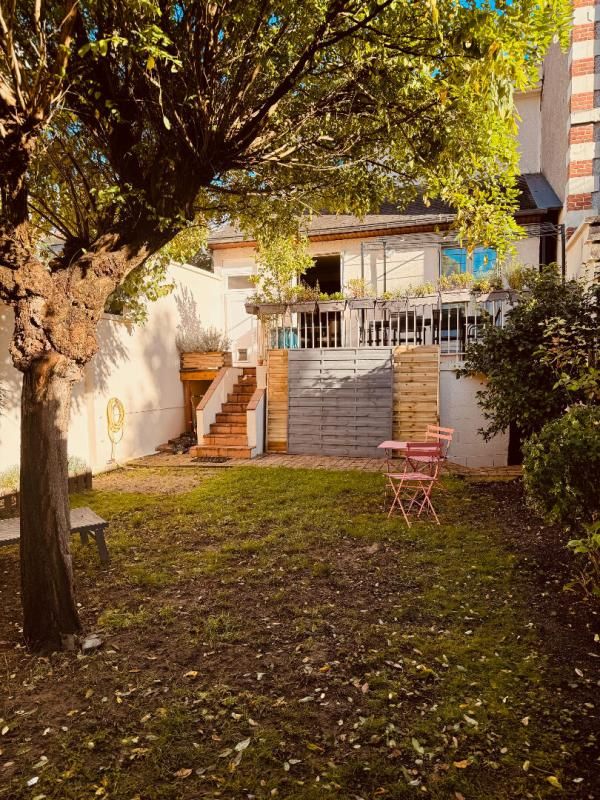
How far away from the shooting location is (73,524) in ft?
16.0

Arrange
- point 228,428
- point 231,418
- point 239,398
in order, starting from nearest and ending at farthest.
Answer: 1. point 228,428
2. point 231,418
3. point 239,398

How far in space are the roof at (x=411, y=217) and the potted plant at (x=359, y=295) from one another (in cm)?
169

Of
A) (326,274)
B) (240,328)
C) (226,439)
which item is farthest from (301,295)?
(326,274)

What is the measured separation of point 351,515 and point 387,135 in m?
4.42

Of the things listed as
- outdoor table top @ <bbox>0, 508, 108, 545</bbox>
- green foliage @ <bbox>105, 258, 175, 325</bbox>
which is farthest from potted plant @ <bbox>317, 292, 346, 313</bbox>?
outdoor table top @ <bbox>0, 508, 108, 545</bbox>

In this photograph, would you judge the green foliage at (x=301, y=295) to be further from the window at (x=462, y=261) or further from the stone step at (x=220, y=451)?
the window at (x=462, y=261)

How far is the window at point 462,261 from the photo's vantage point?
13.6m

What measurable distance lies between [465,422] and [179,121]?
8.19m

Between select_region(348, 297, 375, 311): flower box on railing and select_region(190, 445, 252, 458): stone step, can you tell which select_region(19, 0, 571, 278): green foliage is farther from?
select_region(348, 297, 375, 311): flower box on railing

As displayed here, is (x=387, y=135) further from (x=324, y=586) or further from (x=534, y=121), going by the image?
(x=534, y=121)

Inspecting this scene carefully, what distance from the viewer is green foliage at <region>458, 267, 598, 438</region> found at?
22.2 ft

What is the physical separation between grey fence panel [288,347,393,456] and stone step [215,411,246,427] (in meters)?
1.16

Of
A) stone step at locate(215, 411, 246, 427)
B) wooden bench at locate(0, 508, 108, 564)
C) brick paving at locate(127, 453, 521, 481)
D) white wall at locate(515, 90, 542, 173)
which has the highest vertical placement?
white wall at locate(515, 90, 542, 173)

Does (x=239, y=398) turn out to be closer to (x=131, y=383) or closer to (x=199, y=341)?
(x=199, y=341)
